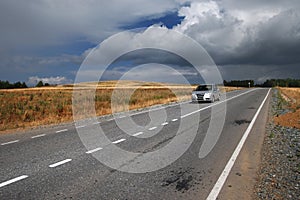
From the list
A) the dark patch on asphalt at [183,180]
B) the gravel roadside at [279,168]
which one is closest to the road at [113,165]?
the dark patch on asphalt at [183,180]

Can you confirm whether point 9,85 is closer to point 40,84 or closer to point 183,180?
point 40,84

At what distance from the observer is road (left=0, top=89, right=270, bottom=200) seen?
4.39 metres

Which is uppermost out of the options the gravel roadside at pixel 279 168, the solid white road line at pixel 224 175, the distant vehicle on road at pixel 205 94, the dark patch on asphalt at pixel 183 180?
the distant vehicle on road at pixel 205 94

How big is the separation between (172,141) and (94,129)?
12.8 feet

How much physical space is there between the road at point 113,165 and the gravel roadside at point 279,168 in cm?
84

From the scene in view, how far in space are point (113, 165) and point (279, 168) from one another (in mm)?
3745

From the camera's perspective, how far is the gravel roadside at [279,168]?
4.29 metres

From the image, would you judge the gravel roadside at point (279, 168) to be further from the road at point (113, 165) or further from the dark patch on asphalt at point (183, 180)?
the dark patch on asphalt at point (183, 180)

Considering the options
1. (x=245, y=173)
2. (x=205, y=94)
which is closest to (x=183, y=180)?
(x=245, y=173)

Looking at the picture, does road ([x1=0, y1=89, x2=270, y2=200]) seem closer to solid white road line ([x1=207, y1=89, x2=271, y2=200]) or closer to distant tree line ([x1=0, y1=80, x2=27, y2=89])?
solid white road line ([x1=207, y1=89, x2=271, y2=200])

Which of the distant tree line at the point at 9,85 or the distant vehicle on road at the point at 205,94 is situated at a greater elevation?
the distant tree line at the point at 9,85

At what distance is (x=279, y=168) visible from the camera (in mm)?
5500

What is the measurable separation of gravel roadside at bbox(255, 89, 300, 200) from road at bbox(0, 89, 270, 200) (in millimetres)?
836

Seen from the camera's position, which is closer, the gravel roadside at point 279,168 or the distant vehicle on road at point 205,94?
the gravel roadside at point 279,168
